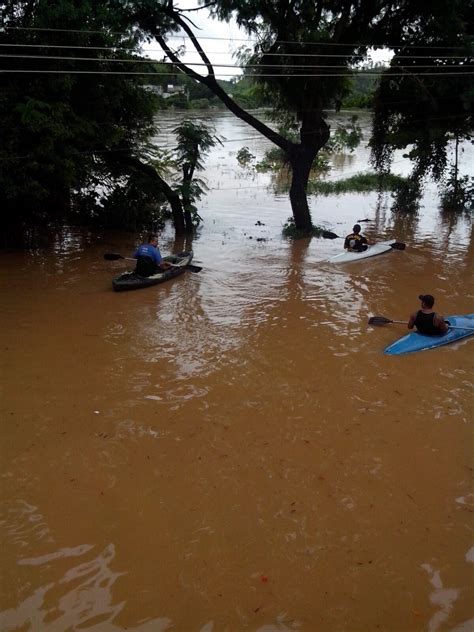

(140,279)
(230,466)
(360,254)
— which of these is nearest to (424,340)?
(230,466)

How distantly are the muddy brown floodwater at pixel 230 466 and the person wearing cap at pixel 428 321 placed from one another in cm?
45

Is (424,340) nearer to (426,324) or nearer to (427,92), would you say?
(426,324)

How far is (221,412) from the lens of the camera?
6176 mm

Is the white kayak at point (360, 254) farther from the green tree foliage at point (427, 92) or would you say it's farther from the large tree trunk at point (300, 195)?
the green tree foliage at point (427, 92)

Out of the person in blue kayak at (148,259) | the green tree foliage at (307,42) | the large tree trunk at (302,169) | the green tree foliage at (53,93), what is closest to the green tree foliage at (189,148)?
the green tree foliage at (307,42)

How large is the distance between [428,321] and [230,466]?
4544 mm

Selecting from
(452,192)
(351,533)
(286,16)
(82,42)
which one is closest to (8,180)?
(82,42)

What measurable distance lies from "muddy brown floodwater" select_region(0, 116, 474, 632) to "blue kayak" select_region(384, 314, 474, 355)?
17 centimetres

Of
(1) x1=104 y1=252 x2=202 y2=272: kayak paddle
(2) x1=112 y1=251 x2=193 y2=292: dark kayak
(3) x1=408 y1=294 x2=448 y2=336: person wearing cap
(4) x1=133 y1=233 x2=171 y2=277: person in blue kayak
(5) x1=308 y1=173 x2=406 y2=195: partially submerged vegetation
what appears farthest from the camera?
(5) x1=308 y1=173 x2=406 y2=195: partially submerged vegetation

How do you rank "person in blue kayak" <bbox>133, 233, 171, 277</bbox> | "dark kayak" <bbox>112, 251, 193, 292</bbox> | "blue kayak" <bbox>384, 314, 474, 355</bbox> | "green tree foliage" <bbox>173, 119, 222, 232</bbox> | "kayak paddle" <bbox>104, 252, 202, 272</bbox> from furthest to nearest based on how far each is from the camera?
"green tree foliage" <bbox>173, 119, 222, 232</bbox>
"kayak paddle" <bbox>104, 252, 202, 272</bbox>
"person in blue kayak" <bbox>133, 233, 171, 277</bbox>
"dark kayak" <bbox>112, 251, 193, 292</bbox>
"blue kayak" <bbox>384, 314, 474, 355</bbox>

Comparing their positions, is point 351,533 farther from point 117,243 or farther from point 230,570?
point 117,243

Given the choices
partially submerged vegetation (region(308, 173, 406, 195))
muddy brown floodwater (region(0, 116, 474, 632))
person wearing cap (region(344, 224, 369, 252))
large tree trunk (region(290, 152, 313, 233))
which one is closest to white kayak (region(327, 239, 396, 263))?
person wearing cap (region(344, 224, 369, 252))

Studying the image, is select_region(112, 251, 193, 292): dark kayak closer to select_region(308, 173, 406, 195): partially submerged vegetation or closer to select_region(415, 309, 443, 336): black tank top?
select_region(415, 309, 443, 336): black tank top

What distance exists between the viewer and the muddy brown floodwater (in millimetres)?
3732
